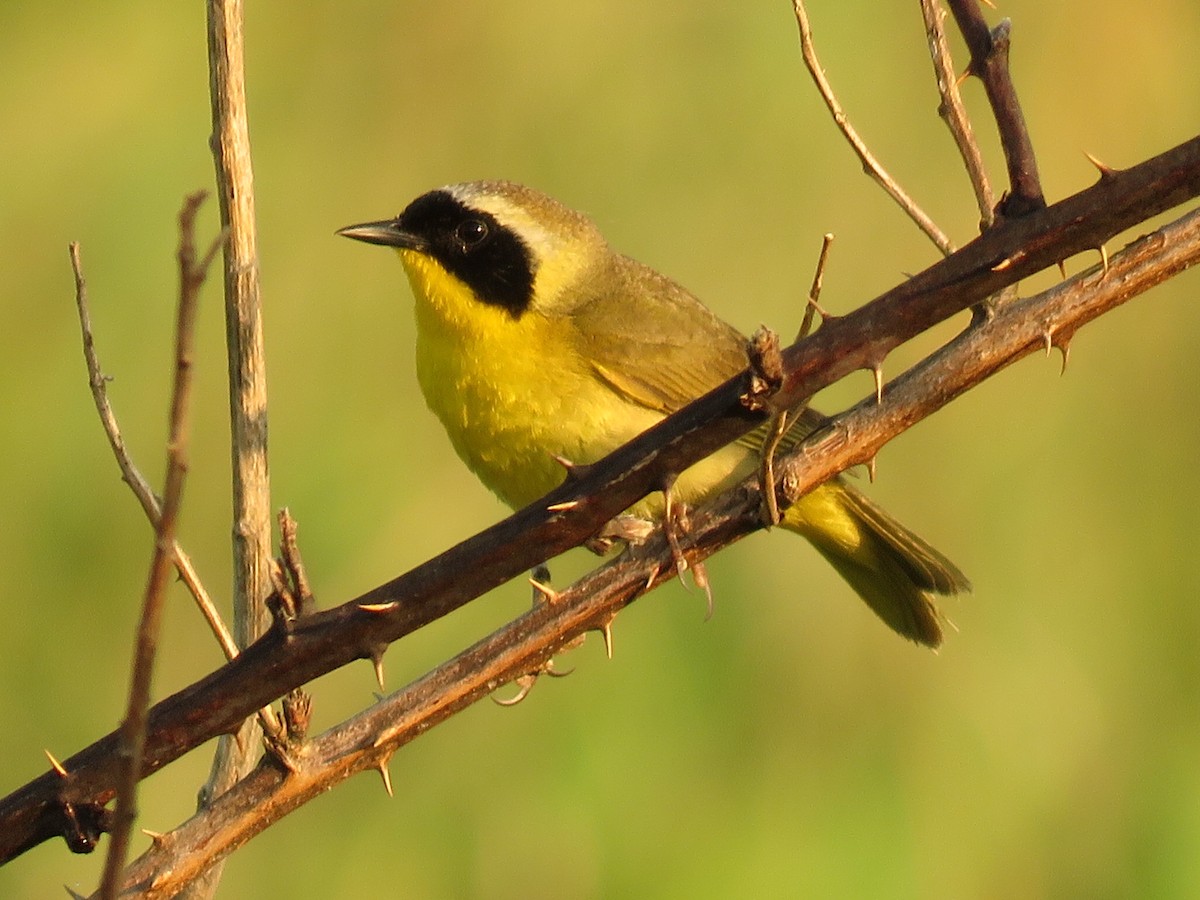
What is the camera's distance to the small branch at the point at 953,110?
95.0 inches

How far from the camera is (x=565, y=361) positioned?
3973 millimetres

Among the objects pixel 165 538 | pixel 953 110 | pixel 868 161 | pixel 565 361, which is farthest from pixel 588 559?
pixel 165 538

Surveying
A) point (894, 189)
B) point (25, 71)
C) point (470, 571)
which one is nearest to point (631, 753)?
point (894, 189)

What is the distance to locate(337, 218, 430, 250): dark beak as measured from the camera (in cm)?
418

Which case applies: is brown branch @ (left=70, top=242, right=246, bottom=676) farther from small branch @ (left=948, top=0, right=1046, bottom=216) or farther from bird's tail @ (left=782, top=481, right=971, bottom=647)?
bird's tail @ (left=782, top=481, right=971, bottom=647)

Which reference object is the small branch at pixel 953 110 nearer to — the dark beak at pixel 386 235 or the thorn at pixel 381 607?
the thorn at pixel 381 607

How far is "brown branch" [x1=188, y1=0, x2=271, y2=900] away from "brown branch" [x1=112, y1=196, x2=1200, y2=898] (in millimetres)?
388

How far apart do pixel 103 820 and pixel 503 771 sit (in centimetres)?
239

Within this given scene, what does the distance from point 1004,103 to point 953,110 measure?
0.38 metres

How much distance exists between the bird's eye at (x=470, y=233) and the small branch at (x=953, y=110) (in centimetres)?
183

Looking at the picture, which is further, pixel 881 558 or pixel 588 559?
pixel 588 559

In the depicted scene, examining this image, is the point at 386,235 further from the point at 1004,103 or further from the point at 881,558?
the point at 1004,103

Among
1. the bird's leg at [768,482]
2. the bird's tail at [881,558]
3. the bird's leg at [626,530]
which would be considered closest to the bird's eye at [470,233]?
the bird's tail at [881,558]

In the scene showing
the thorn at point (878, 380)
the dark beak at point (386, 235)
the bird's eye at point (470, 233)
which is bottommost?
the thorn at point (878, 380)
